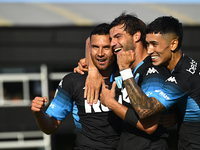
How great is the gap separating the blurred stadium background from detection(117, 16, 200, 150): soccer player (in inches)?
375

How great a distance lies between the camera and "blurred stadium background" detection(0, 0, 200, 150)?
1278 cm

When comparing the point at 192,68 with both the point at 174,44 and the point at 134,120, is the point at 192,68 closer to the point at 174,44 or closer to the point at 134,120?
the point at 174,44

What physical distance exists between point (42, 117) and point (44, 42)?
964cm

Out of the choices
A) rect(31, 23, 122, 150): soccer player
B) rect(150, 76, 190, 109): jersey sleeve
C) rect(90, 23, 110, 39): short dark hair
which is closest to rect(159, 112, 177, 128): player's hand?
rect(150, 76, 190, 109): jersey sleeve

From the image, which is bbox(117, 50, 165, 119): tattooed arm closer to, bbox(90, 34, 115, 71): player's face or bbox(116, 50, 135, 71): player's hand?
bbox(116, 50, 135, 71): player's hand

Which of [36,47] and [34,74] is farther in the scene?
[34,74]

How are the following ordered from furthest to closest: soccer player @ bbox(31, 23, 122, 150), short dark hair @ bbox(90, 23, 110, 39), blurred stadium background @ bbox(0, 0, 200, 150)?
blurred stadium background @ bbox(0, 0, 200, 150) < short dark hair @ bbox(90, 23, 110, 39) < soccer player @ bbox(31, 23, 122, 150)

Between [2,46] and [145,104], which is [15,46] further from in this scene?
[145,104]

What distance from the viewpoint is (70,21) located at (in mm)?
12742

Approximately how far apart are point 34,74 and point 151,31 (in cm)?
1128

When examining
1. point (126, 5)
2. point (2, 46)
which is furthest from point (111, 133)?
point (126, 5)

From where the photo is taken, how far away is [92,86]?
3.77 m

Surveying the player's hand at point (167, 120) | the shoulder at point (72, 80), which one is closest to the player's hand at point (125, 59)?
the player's hand at point (167, 120)

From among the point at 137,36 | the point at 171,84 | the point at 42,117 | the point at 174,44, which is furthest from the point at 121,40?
the point at 42,117
